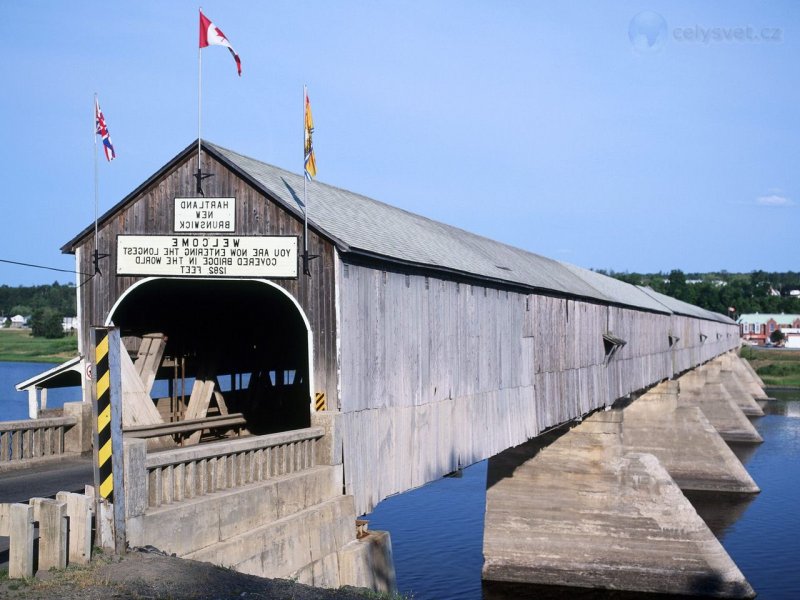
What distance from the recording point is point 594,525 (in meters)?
25.9

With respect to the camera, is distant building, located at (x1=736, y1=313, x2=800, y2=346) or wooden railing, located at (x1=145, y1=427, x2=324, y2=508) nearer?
wooden railing, located at (x1=145, y1=427, x2=324, y2=508)

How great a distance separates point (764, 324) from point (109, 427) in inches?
7062

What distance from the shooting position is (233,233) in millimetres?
13109

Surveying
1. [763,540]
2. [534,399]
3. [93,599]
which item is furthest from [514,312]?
[763,540]

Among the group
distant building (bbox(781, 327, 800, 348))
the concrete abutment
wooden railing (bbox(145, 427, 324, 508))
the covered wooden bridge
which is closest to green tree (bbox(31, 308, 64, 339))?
the concrete abutment

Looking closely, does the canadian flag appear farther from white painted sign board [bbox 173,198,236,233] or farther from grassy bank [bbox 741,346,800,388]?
grassy bank [bbox 741,346,800,388]

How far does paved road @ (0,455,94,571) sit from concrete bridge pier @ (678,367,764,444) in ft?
163

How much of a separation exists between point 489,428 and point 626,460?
32.5 feet

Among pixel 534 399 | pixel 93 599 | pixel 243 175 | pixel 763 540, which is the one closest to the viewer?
pixel 93 599

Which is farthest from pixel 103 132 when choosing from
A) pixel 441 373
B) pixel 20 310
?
pixel 20 310

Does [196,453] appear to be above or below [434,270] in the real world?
below

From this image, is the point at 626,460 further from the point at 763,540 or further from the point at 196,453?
the point at 196,453

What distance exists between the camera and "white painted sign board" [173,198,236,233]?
13164mm

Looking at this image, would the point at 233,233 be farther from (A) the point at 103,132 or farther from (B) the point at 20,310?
(B) the point at 20,310
